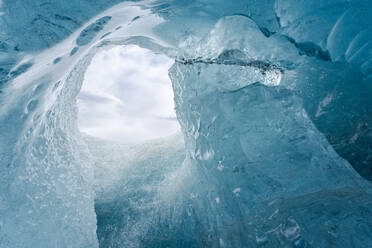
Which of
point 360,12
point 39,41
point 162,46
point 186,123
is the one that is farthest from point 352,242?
point 39,41

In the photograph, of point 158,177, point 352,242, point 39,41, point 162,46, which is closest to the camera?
point 352,242

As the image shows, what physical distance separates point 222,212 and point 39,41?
2.30 metres

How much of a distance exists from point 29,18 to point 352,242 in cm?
299

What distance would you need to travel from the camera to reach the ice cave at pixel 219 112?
5.10 ft

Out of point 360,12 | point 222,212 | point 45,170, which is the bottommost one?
point 222,212

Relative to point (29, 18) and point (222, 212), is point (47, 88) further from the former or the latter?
point (222, 212)

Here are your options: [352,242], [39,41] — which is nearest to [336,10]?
[352,242]

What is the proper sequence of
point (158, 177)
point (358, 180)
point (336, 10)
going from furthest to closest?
point (158, 177) → point (336, 10) → point (358, 180)

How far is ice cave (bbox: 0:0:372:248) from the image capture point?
1.56 m

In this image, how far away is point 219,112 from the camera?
6.17 ft

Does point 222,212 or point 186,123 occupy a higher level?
point 186,123

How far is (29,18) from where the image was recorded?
1941 millimetres

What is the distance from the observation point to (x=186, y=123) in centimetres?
234

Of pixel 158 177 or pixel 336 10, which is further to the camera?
pixel 158 177
